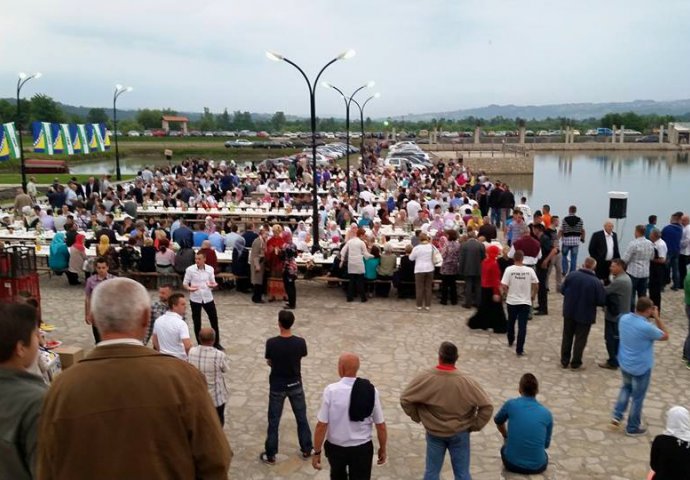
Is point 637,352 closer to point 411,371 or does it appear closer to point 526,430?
point 526,430

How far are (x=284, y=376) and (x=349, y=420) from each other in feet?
4.51

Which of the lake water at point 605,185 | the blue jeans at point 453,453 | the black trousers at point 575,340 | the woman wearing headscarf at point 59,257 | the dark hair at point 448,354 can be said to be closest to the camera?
the dark hair at point 448,354

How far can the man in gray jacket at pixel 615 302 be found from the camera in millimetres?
8031

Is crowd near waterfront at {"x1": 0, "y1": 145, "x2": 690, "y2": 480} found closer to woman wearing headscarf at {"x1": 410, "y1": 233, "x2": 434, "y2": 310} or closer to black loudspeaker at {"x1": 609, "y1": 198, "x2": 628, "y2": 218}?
woman wearing headscarf at {"x1": 410, "y1": 233, "x2": 434, "y2": 310}

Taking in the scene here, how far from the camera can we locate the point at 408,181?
2602cm

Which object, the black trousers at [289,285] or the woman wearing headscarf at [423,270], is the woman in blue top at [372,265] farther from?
the black trousers at [289,285]

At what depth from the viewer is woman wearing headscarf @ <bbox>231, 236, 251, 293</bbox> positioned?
12117 millimetres

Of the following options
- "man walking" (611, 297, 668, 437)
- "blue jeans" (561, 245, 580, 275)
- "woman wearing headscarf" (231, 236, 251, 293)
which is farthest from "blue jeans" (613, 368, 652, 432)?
"woman wearing headscarf" (231, 236, 251, 293)

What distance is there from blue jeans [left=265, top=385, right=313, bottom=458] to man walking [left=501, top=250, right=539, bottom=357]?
162 inches

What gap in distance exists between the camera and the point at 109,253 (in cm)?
1212

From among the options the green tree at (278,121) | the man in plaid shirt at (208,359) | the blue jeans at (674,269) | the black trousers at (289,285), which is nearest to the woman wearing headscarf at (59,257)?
the black trousers at (289,285)

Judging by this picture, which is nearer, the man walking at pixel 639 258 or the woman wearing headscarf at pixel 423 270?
the man walking at pixel 639 258

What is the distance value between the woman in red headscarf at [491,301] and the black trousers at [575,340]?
1.57 metres

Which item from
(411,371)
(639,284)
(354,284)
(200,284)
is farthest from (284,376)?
(639,284)
